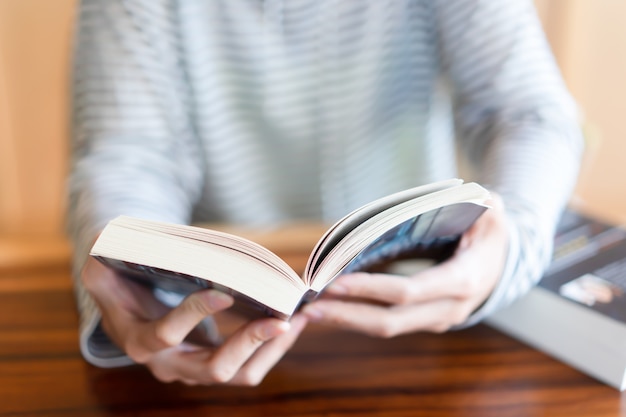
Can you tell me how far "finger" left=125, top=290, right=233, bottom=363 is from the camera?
474 millimetres

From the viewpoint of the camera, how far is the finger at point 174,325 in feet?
1.55

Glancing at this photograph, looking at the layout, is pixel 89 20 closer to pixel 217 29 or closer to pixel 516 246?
pixel 217 29

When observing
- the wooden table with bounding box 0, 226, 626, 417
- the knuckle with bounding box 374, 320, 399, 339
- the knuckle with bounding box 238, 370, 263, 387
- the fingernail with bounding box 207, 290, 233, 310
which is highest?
the fingernail with bounding box 207, 290, 233, 310

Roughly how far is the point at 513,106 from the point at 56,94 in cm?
77

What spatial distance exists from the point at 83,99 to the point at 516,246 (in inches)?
19.4

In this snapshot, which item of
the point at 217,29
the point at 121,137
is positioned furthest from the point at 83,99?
the point at 217,29

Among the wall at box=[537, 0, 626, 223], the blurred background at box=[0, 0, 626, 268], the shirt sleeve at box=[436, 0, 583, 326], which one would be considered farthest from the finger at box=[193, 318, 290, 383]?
the wall at box=[537, 0, 626, 223]

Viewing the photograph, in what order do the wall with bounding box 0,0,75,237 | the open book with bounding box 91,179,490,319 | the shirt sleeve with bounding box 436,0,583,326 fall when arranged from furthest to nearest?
the wall with bounding box 0,0,75,237 < the shirt sleeve with bounding box 436,0,583,326 < the open book with bounding box 91,179,490,319

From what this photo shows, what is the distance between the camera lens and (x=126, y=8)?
727 mm

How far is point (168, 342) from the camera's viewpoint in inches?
20.2

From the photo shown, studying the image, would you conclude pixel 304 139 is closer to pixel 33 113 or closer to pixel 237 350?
pixel 237 350

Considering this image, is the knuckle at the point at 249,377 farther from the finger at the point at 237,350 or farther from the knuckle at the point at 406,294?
the knuckle at the point at 406,294

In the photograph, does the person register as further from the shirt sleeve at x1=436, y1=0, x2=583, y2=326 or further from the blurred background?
the blurred background

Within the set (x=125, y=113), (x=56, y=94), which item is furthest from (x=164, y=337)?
(x=56, y=94)
